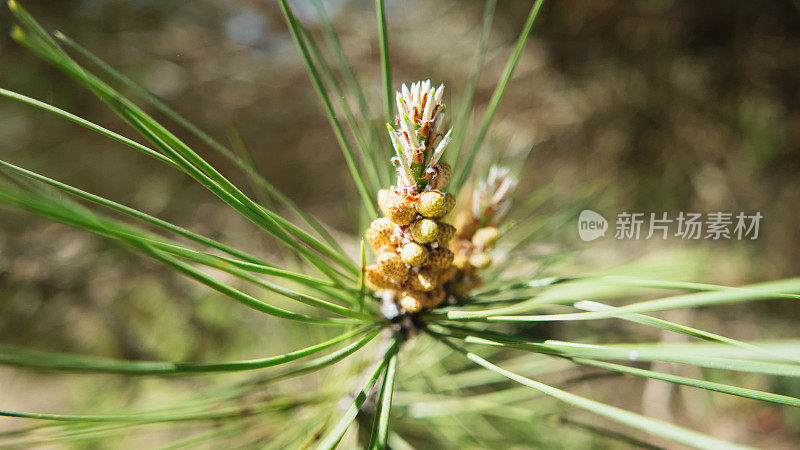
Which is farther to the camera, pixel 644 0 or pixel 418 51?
pixel 418 51

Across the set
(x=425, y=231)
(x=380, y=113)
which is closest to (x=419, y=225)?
(x=425, y=231)

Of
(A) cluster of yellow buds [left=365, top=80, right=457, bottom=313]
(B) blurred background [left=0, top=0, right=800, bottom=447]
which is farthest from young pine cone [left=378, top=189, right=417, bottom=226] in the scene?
(B) blurred background [left=0, top=0, right=800, bottom=447]

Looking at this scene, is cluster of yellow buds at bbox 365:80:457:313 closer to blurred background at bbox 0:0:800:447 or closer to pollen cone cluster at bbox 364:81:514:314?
pollen cone cluster at bbox 364:81:514:314

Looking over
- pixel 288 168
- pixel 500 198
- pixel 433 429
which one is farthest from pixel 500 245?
pixel 288 168

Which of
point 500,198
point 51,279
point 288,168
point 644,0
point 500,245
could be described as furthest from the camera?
point 288,168

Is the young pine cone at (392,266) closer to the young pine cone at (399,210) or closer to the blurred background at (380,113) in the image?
the young pine cone at (399,210)

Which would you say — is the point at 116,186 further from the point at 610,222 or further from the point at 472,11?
the point at 610,222

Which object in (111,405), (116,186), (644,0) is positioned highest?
(644,0)
